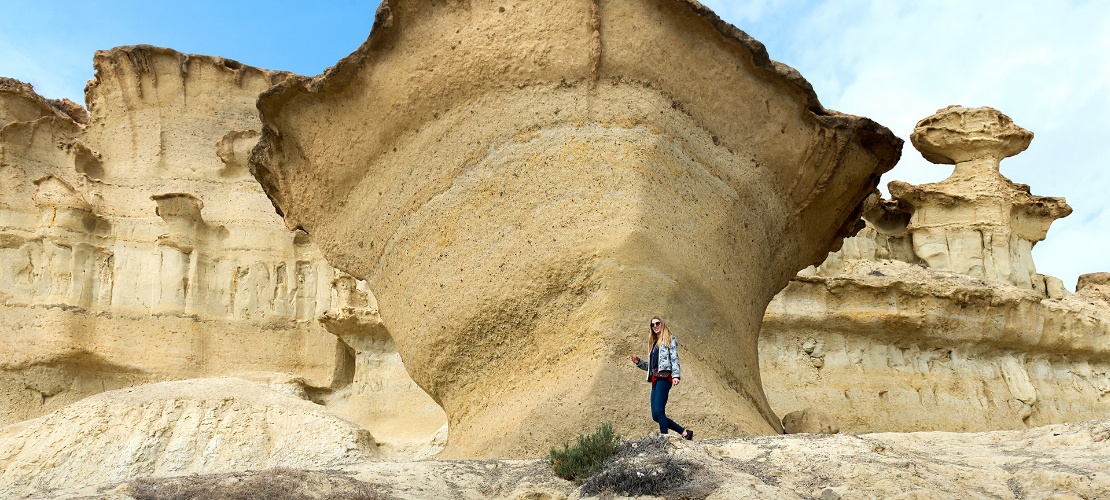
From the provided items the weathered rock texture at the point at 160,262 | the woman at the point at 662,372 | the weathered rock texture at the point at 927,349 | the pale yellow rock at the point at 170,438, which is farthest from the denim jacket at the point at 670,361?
the weathered rock texture at the point at 160,262

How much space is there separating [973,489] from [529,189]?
369cm

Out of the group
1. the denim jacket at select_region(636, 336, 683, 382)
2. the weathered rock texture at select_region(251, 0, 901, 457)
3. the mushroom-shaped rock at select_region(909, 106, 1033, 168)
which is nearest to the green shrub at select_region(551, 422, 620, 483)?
→ the denim jacket at select_region(636, 336, 683, 382)

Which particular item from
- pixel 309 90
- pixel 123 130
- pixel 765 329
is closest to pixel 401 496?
pixel 309 90

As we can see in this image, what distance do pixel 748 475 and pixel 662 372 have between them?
1.33m

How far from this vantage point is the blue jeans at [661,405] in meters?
5.95

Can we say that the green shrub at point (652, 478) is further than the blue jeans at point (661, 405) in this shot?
No

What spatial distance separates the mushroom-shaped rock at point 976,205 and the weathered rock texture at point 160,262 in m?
7.87

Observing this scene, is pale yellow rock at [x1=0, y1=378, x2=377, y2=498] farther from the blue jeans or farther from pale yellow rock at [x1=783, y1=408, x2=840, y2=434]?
the blue jeans

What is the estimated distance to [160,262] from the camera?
17906mm

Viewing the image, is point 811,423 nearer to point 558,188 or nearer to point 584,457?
point 558,188

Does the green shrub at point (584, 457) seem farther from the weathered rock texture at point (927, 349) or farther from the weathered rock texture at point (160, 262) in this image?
the weathered rock texture at point (160, 262)

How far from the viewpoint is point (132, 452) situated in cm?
904

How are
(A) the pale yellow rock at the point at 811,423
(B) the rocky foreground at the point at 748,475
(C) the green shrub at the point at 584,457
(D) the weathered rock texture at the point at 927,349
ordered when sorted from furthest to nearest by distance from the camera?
(D) the weathered rock texture at the point at 927,349 < (A) the pale yellow rock at the point at 811,423 < (C) the green shrub at the point at 584,457 < (B) the rocky foreground at the point at 748,475

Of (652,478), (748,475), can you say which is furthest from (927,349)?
(652,478)
